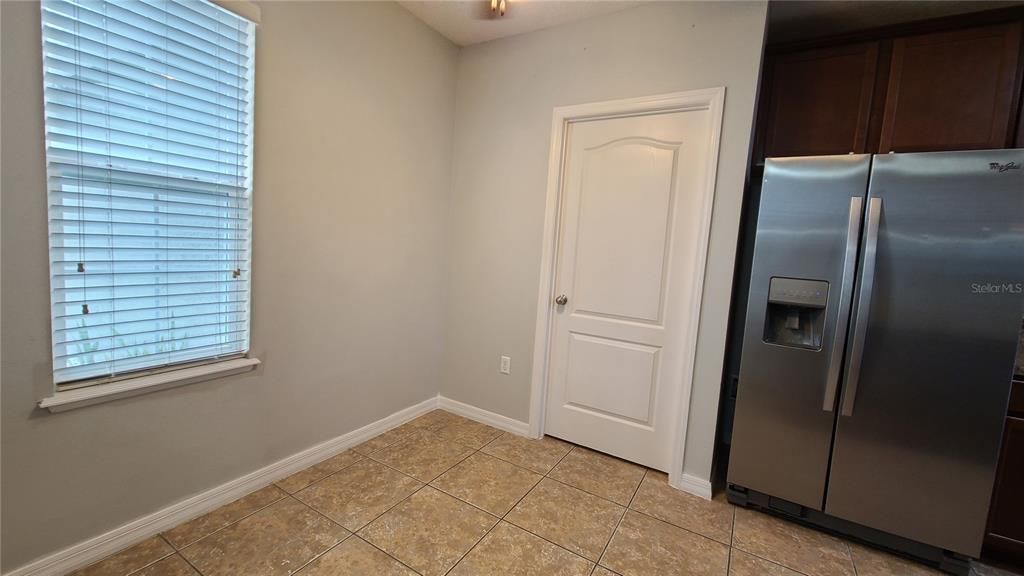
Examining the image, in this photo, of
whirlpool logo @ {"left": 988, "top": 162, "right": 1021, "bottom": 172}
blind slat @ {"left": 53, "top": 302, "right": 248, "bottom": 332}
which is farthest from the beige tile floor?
whirlpool logo @ {"left": 988, "top": 162, "right": 1021, "bottom": 172}

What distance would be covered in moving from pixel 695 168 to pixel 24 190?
2700 mm

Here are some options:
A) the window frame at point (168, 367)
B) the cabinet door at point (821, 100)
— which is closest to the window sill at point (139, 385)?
the window frame at point (168, 367)

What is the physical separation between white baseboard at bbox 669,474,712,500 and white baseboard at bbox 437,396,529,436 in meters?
0.97

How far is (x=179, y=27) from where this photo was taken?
5.08 ft

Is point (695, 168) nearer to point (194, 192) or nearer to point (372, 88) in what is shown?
point (372, 88)

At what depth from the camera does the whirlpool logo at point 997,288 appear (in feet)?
4.99

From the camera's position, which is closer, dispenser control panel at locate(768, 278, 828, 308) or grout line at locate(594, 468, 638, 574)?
grout line at locate(594, 468, 638, 574)

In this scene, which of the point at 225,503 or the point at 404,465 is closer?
the point at 225,503

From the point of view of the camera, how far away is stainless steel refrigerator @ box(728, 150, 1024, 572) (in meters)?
1.56

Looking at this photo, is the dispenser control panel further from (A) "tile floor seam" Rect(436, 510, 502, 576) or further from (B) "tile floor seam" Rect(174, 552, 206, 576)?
(B) "tile floor seam" Rect(174, 552, 206, 576)

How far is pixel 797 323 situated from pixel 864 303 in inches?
10.9

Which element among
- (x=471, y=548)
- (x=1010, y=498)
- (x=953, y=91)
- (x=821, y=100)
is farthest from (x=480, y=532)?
(x=953, y=91)

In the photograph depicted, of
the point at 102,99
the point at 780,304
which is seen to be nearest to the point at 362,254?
the point at 102,99

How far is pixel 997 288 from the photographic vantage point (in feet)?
5.08
